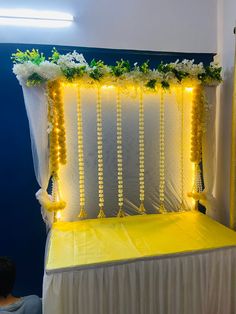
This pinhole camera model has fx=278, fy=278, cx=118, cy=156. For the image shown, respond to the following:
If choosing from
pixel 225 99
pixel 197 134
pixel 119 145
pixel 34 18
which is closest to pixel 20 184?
pixel 119 145

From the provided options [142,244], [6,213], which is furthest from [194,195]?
[6,213]

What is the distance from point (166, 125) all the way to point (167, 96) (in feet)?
0.78

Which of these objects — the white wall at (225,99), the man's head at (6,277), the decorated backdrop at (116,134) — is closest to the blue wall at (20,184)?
the decorated backdrop at (116,134)

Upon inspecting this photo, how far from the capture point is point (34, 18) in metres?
2.08

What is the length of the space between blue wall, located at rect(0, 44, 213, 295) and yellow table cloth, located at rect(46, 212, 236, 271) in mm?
367

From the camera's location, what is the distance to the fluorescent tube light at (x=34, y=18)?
80.6 inches

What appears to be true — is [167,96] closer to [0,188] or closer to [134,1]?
[134,1]

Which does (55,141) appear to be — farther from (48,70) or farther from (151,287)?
(151,287)

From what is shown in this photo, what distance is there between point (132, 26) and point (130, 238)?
5.45ft

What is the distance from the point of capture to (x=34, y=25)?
2.12m

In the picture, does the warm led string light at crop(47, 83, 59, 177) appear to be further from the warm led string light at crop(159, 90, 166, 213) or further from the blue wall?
the warm led string light at crop(159, 90, 166, 213)

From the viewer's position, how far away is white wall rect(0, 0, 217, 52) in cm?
213

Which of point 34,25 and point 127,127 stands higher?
point 34,25

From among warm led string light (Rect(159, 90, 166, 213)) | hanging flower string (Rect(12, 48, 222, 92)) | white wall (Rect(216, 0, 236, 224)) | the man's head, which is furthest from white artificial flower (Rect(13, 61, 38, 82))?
white wall (Rect(216, 0, 236, 224))
